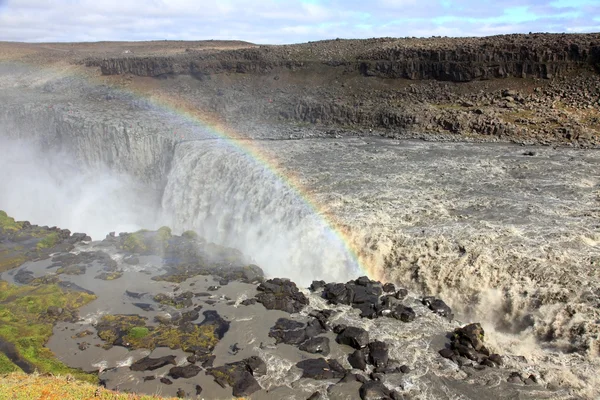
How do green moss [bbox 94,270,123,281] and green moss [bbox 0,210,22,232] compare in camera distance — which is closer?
green moss [bbox 94,270,123,281]

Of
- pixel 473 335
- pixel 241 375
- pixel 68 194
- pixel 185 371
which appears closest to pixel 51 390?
pixel 185 371

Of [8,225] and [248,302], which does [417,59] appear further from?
[8,225]

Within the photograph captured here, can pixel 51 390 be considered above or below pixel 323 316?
above

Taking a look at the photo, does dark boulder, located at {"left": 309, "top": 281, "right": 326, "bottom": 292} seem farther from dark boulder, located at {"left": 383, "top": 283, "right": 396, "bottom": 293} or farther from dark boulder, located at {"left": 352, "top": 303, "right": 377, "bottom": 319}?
dark boulder, located at {"left": 383, "top": 283, "right": 396, "bottom": 293}

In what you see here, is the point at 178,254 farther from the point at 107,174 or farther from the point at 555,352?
the point at 107,174

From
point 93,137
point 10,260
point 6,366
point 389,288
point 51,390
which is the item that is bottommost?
point 6,366

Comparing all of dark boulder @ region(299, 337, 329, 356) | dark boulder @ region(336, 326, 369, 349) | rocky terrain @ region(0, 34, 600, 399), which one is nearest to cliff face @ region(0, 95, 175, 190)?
rocky terrain @ region(0, 34, 600, 399)
